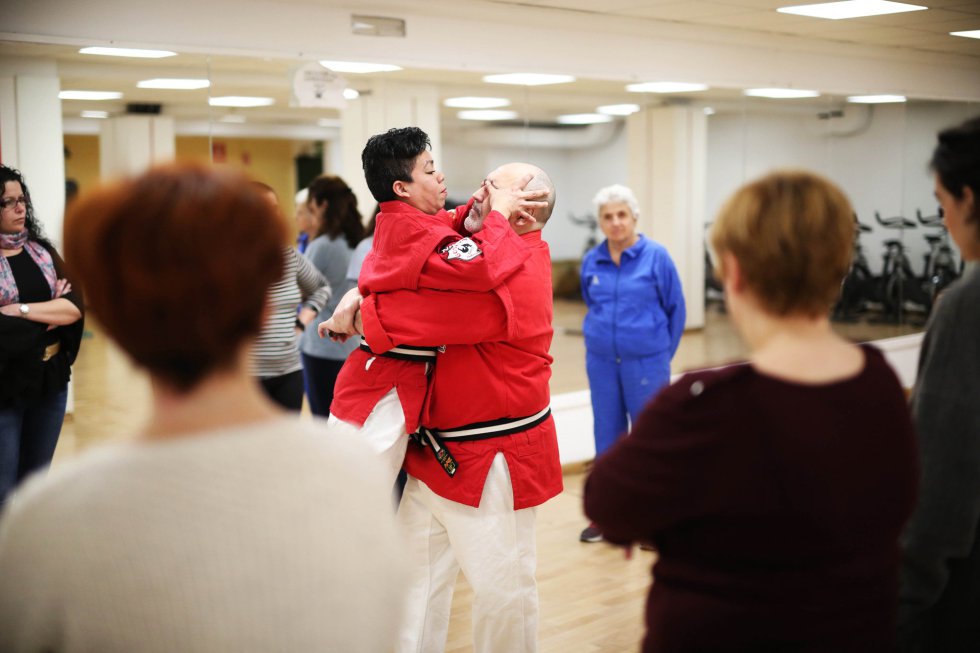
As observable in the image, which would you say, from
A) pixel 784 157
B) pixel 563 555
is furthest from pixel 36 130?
pixel 784 157

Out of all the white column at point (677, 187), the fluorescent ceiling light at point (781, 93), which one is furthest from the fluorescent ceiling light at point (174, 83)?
the fluorescent ceiling light at point (781, 93)

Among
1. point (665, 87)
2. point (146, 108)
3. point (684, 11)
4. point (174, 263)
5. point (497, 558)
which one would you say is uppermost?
point (684, 11)

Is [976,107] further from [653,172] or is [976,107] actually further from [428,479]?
[428,479]

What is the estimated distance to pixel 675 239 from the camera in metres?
8.02

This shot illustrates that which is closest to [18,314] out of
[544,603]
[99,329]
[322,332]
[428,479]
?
[322,332]

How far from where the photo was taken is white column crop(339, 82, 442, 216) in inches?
223

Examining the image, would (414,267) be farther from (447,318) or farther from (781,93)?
(781,93)

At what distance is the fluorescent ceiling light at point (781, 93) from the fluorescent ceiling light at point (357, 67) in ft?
10.3

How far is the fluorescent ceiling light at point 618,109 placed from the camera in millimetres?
6781

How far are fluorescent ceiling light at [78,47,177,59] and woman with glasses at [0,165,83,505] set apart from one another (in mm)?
1081

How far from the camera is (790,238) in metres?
1.42

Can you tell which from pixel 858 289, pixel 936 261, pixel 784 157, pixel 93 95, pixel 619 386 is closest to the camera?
pixel 93 95

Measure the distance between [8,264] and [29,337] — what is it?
298mm

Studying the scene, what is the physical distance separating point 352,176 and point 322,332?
→ 3281 millimetres
